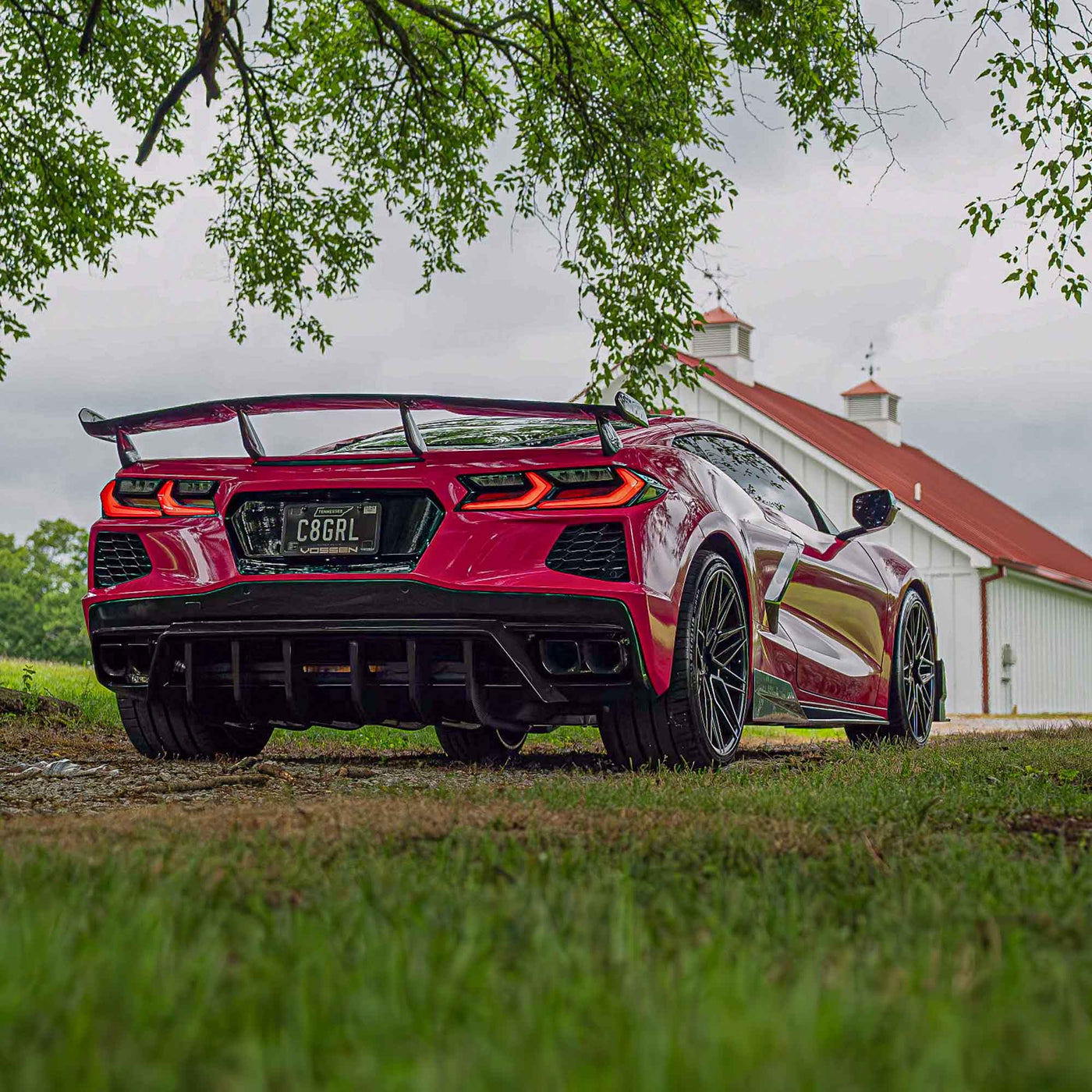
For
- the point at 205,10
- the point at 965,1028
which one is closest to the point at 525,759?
the point at 965,1028

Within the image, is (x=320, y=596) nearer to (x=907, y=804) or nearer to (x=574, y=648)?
(x=574, y=648)

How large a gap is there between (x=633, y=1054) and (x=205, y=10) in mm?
12940

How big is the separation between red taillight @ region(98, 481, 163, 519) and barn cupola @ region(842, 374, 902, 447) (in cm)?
3133

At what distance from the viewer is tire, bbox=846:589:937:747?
814 cm

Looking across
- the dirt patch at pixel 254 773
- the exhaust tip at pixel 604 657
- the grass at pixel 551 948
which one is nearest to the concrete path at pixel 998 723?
the dirt patch at pixel 254 773

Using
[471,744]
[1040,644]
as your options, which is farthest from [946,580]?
[471,744]

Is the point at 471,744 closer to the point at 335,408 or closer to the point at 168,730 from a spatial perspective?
the point at 168,730

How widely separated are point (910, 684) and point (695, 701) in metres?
3.38

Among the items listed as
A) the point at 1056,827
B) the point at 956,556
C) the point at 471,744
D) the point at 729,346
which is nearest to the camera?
the point at 1056,827

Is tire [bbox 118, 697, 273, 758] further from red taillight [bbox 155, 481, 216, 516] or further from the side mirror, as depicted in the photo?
the side mirror

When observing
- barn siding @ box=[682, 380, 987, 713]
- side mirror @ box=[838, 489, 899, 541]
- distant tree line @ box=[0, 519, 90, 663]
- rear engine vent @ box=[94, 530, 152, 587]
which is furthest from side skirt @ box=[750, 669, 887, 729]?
distant tree line @ box=[0, 519, 90, 663]

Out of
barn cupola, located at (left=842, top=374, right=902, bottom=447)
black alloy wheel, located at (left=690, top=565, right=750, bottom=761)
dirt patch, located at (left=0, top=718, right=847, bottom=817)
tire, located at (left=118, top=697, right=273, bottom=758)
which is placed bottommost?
dirt patch, located at (left=0, top=718, right=847, bottom=817)

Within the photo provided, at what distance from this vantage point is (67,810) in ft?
14.8

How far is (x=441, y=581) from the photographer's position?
16.8ft
